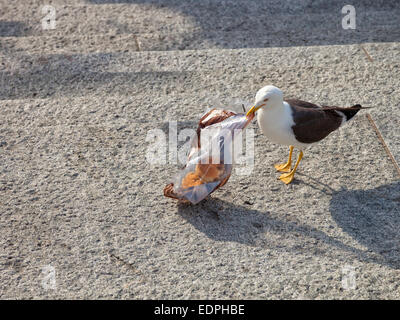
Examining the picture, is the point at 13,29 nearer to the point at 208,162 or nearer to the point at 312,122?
the point at 208,162

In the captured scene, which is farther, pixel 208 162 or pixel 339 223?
pixel 208 162

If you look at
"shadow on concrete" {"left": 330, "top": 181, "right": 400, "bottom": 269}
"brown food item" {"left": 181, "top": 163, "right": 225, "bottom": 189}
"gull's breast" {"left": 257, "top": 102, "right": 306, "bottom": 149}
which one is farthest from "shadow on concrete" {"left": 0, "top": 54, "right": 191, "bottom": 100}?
"shadow on concrete" {"left": 330, "top": 181, "right": 400, "bottom": 269}

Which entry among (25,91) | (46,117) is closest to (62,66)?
(25,91)

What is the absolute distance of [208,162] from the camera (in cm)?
390

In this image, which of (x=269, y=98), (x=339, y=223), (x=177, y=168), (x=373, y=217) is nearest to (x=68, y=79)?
(x=177, y=168)

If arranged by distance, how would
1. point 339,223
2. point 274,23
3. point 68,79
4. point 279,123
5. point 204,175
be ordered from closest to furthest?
1. point 339,223
2. point 204,175
3. point 279,123
4. point 68,79
5. point 274,23

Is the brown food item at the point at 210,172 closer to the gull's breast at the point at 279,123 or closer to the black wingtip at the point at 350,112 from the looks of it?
the gull's breast at the point at 279,123

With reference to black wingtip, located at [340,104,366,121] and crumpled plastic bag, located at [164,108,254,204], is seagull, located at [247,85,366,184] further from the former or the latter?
crumpled plastic bag, located at [164,108,254,204]

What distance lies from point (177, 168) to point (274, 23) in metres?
2.82

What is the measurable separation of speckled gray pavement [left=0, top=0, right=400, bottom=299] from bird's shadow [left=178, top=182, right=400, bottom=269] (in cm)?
1

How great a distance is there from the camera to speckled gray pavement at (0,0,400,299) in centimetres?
335

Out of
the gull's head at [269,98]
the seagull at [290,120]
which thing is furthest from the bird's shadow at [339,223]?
the gull's head at [269,98]

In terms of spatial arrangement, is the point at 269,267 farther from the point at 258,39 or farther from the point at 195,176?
the point at 258,39

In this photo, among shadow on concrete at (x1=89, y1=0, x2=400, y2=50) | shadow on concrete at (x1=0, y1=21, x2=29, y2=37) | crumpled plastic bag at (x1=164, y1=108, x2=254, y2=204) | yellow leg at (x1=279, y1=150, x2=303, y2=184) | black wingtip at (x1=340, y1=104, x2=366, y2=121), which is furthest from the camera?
shadow on concrete at (x1=0, y1=21, x2=29, y2=37)
